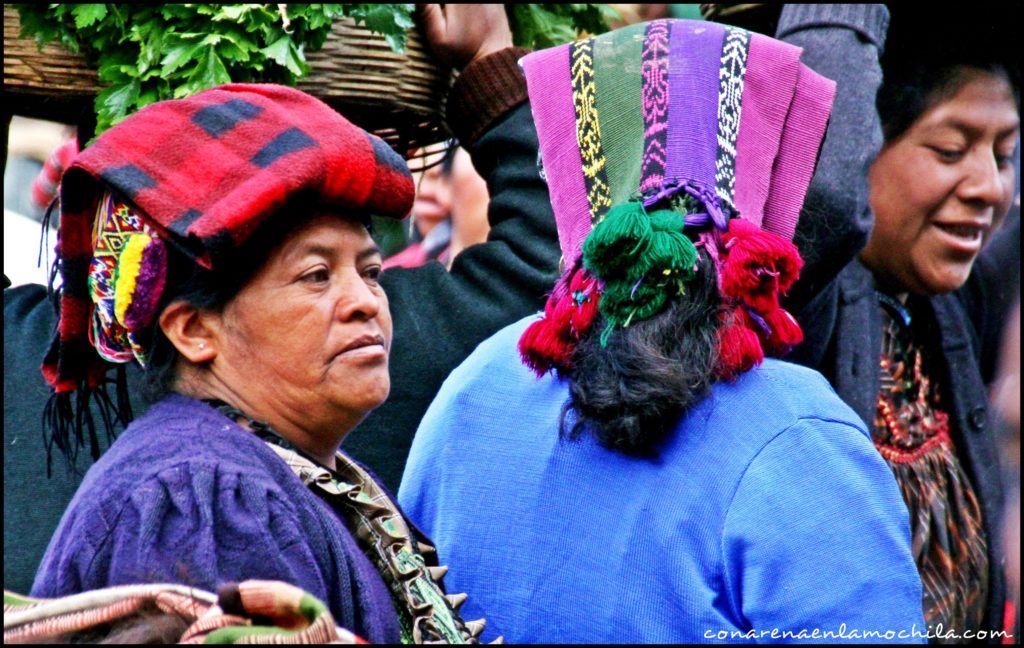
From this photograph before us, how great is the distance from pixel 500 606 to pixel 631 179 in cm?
70

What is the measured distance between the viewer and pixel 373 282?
2076 millimetres

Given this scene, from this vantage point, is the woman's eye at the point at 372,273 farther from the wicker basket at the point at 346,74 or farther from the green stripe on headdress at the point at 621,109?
the wicker basket at the point at 346,74

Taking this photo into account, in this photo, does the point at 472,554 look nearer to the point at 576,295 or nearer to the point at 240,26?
the point at 576,295

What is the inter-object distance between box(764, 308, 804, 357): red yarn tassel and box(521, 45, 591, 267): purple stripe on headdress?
340 millimetres

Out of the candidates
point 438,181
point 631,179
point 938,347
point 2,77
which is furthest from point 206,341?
point 438,181

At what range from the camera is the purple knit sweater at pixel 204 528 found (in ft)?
5.16

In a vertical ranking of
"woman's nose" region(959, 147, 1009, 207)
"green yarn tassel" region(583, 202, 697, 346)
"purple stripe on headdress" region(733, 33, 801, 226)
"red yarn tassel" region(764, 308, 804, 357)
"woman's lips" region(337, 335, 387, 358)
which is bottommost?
"woman's nose" region(959, 147, 1009, 207)

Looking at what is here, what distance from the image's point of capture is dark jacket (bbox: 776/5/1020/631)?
8.60 ft

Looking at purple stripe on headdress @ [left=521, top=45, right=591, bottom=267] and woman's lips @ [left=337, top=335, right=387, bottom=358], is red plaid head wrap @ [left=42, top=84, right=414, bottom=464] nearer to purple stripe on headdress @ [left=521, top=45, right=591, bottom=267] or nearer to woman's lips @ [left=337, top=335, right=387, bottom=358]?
woman's lips @ [left=337, top=335, right=387, bottom=358]

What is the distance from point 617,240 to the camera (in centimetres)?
196

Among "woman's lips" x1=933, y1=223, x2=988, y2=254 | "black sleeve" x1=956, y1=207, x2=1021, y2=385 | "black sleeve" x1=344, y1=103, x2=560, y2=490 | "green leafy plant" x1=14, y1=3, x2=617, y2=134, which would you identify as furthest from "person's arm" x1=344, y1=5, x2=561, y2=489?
"black sleeve" x1=956, y1=207, x2=1021, y2=385

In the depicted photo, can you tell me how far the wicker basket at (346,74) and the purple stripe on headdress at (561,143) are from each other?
0.59 metres

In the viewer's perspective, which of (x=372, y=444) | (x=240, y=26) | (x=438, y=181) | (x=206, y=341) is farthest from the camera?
(x=438, y=181)

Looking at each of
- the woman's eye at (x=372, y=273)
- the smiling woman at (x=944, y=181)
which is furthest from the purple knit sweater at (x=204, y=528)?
the smiling woman at (x=944, y=181)
